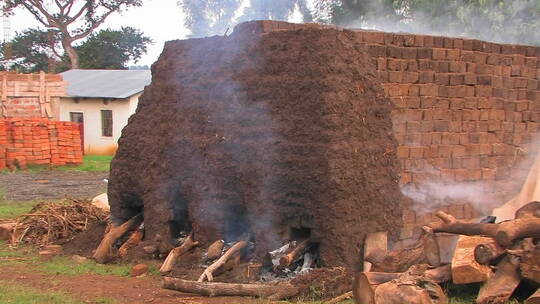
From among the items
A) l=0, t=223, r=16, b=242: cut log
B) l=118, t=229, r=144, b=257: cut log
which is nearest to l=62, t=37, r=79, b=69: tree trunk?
l=0, t=223, r=16, b=242: cut log

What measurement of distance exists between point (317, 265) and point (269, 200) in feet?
2.65

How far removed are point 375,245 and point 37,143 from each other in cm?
1662

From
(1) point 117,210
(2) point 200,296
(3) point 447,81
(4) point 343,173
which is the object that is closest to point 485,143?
(3) point 447,81

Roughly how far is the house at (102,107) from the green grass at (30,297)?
60.2 ft

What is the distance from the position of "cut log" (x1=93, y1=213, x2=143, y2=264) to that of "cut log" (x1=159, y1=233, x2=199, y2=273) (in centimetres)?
97

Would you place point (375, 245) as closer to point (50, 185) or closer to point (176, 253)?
point (176, 253)

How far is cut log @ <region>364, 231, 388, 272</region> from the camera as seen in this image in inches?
277

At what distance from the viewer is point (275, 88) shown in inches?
285

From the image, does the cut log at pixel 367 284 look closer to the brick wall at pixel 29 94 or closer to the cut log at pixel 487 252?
the cut log at pixel 487 252

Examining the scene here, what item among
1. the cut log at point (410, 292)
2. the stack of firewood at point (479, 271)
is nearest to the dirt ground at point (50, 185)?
the stack of firewood at point (479, 271)

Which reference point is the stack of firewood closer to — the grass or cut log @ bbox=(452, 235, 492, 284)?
cut log @ bbox=(452, 235, 492, 284)

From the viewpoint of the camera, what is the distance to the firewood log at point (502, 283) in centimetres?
546

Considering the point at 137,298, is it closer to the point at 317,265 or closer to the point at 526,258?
the point at 317,265

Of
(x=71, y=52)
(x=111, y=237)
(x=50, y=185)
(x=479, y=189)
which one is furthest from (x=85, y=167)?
(x=479, y=189)
